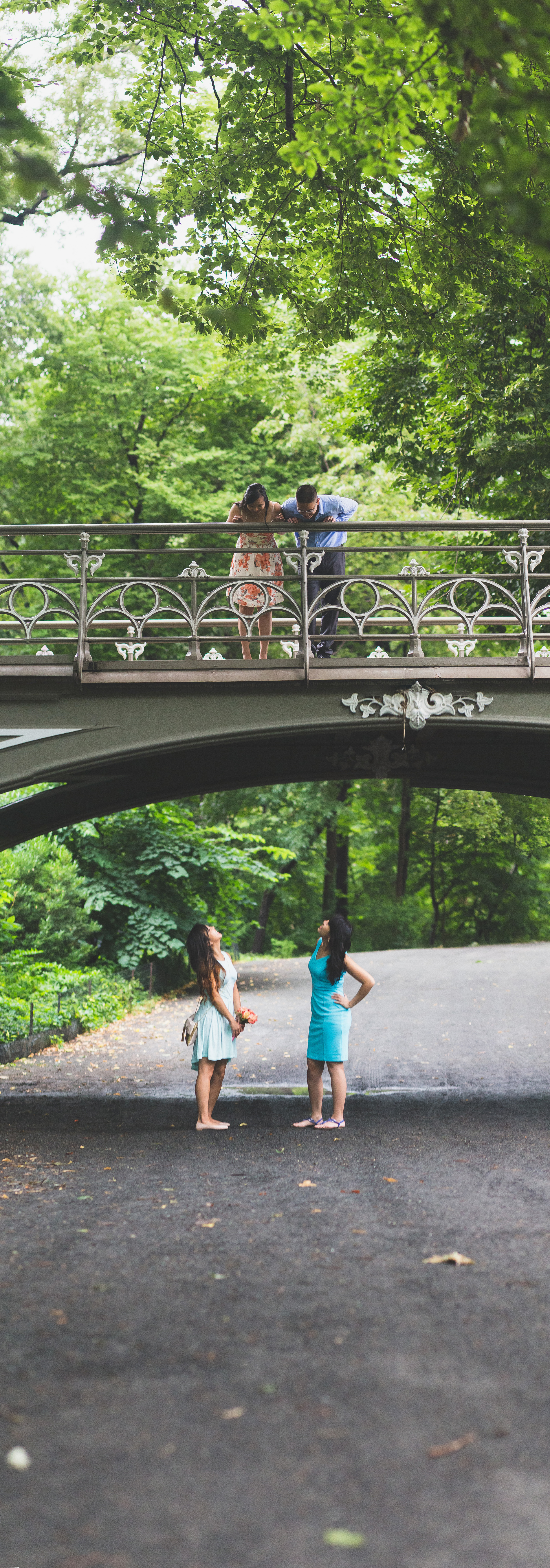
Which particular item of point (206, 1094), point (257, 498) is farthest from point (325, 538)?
point (206, 1094)

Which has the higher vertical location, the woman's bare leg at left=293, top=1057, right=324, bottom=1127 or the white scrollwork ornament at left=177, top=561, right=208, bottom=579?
the white scrollwork ornament at left=177, top=561, right=208, bottom=579

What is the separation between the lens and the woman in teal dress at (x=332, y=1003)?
7.84 m

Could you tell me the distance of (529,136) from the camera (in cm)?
923

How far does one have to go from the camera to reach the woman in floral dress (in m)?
8.09

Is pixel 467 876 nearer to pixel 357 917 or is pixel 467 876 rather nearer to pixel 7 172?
pixel 357 917

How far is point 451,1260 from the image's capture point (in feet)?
15.6

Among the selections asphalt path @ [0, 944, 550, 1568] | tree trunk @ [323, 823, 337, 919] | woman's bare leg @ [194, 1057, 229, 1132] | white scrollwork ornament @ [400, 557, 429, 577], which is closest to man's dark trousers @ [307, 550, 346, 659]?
white scrollwork ornament @ [400, 557, 429, 577]

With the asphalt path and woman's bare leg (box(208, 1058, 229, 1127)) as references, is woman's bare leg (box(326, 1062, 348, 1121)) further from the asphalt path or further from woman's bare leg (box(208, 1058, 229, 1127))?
woman's bare leg (box(208, 1058, 229, 1127))

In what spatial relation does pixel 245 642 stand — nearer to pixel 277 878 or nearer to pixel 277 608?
pixel 277 608

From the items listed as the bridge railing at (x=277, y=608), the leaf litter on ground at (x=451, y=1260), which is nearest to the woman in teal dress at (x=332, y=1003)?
the bridge railing at (x=277, y=608)

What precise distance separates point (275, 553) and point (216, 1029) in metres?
3.74

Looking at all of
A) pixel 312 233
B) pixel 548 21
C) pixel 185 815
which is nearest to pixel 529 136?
pixel 312 233

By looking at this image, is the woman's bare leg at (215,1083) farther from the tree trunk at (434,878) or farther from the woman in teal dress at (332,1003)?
the tree trunk at (434,878)

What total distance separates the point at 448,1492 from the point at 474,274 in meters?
10.7
